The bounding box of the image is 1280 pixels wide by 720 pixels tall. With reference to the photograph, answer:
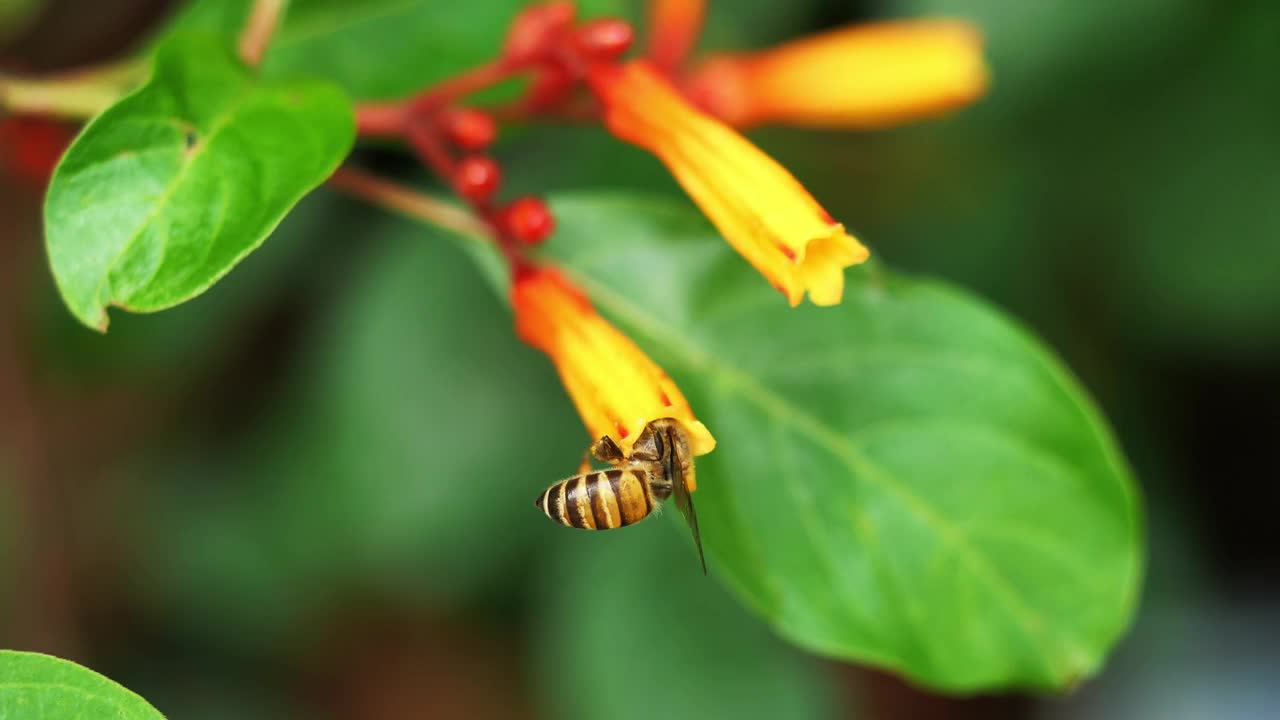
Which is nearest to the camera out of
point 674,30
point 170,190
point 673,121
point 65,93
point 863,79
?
point 170,190

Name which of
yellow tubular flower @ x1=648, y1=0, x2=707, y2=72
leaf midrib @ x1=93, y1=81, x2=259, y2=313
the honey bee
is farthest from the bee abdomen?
yellow tubular flower @ x1=648, y1=0, x2=707, y2=72

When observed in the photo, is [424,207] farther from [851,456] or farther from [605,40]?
[851,456]

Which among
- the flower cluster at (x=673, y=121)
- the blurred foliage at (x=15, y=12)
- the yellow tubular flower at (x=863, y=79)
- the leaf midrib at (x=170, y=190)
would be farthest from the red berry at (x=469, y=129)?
the blurred foliage at (x=15, y=12)

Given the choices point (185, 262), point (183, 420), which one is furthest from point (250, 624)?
point (185, 262)

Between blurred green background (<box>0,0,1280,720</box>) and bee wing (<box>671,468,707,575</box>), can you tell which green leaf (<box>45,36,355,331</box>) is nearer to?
bee wing (<box>671,468,707,575</box>)

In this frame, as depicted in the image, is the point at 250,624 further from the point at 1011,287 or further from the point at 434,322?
the point at 1011,287

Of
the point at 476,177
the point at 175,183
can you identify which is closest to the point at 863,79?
the point at 476,177
